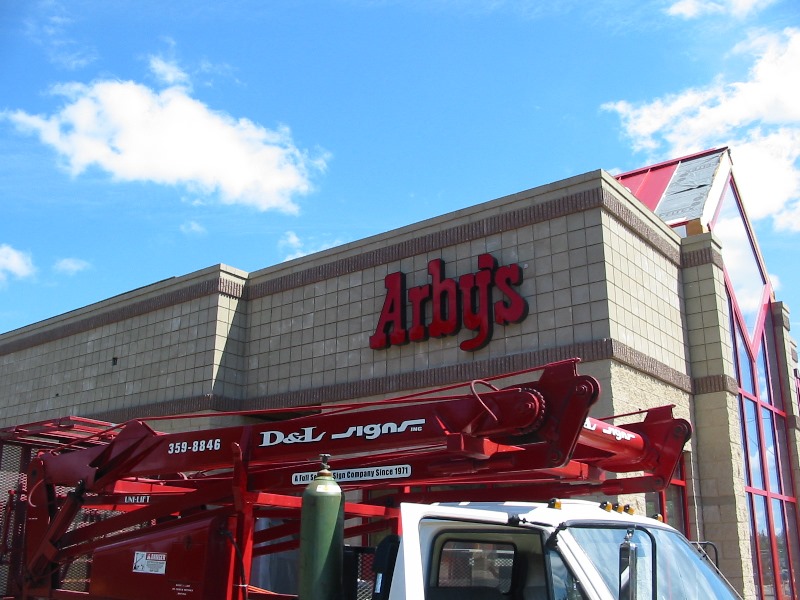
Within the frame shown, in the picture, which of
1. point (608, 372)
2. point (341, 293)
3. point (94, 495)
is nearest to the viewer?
point (94, 495)

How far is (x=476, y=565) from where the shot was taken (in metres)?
5.14

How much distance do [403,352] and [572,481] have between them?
34.8 ft

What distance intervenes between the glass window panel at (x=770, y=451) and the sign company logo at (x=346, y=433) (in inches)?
589

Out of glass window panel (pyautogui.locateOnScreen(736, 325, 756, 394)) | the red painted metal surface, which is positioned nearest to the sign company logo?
the red painted metal surface

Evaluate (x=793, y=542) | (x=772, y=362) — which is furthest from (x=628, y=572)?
(x=772, y=362)

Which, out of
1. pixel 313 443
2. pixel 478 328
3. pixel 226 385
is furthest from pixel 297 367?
pixel 313 443

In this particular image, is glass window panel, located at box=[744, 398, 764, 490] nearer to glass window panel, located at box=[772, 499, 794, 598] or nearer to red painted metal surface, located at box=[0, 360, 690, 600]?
glass window panel, located at box=[772, 499, 794, 598]

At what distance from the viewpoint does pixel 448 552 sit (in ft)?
16.9

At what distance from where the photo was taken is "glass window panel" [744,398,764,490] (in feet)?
56.3

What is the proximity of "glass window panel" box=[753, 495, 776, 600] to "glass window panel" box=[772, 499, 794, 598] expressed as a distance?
0.39 meters

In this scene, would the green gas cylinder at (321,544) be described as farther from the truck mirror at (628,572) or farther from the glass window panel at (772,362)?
the glass window panel at (772,362)

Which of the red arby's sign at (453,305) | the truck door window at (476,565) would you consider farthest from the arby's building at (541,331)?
the truck door window at (476,565)

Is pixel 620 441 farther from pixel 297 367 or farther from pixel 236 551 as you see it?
pixel 297 367

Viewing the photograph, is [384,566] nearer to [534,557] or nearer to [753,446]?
[534,557]
